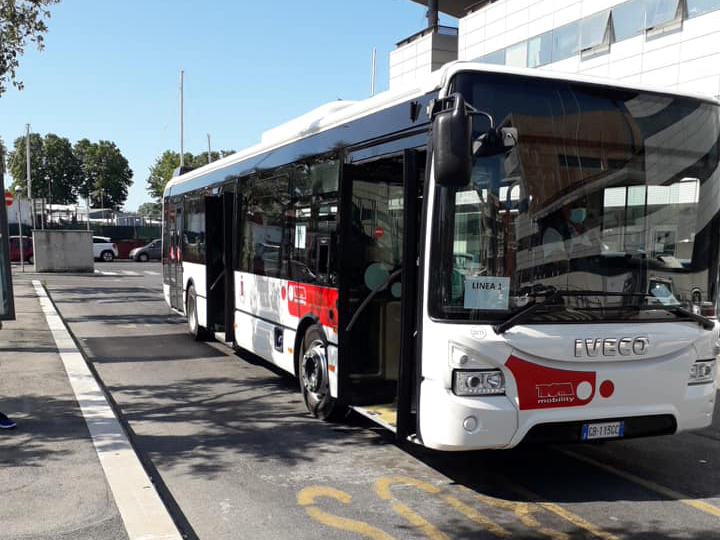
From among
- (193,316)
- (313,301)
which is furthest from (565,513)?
(193,316)

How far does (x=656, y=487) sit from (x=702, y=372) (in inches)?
38.0

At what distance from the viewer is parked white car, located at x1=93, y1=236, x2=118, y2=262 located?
146ft

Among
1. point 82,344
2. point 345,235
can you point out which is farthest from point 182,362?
point 345,235

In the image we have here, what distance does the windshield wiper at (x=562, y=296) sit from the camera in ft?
15.1

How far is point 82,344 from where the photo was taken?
Result: 1190cm

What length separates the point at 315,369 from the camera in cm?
688

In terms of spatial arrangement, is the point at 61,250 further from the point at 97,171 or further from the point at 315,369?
the point at 97,171

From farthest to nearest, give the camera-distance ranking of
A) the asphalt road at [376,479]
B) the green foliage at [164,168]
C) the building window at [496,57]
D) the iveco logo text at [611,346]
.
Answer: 1. the green foliage at [164,168]
2. the building window at [496,57]
3. the iveco logo text at [611,346]
4. the asphalt road at [376,479]

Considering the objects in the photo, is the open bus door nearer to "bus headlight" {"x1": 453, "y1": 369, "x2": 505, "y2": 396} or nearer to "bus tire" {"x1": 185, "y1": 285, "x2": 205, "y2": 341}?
"bus headlight" {"x1": 453, "y1": 369, "x2": 505, "y2": 396}

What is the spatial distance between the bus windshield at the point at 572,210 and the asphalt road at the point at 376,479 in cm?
137

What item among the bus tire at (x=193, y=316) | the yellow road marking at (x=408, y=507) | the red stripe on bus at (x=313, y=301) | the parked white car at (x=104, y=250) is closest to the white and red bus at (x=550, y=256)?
the yellow road marking at (x=408, y=507)

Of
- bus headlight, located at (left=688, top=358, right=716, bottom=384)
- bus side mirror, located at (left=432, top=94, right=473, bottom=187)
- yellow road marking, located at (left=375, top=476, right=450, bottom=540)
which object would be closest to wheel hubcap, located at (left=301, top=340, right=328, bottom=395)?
yellow road marking, located at (left=375, top=476, right=450, bottom=540)

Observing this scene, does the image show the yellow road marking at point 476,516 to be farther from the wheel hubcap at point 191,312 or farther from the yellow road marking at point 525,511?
the wheel hubcap at point 191,312

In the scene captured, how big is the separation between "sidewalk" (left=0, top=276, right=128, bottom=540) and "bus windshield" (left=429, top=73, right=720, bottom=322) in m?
2.79
